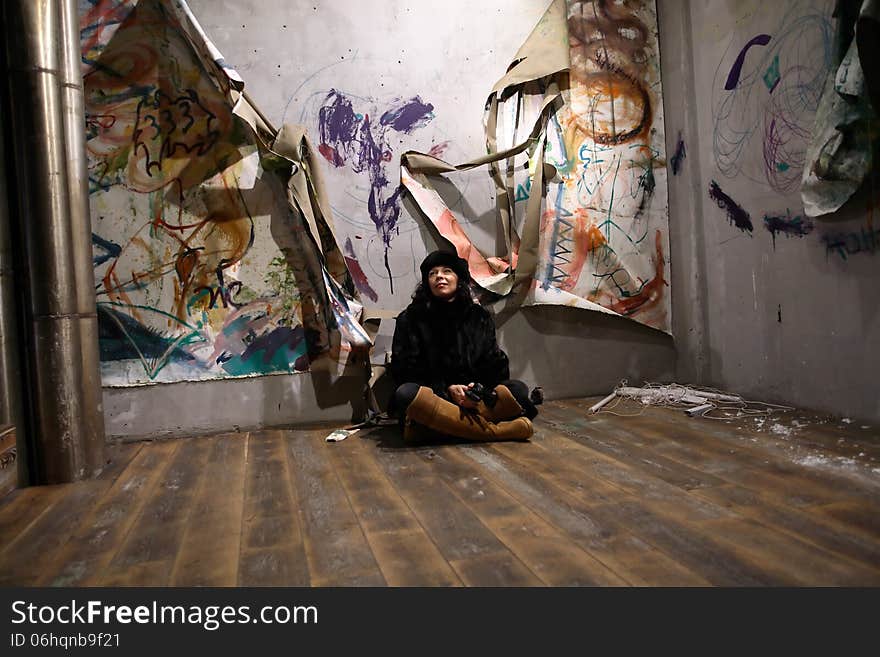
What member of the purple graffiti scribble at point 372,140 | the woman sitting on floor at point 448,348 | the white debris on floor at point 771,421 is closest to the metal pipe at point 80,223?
the purple graffiti scribble at point 372,140

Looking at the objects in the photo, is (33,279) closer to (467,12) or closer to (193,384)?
(193,384)

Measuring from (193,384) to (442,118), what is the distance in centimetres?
191

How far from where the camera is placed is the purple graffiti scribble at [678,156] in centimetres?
373

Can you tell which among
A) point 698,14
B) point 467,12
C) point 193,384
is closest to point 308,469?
point 193,384

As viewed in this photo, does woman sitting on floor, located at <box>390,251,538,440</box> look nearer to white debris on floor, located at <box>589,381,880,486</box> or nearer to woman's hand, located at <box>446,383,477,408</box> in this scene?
woman's hand, located at <box>446,383,477,408</box>

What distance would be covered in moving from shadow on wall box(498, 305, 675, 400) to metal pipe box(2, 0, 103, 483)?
6.96 feet

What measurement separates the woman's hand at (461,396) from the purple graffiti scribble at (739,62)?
7.06 feet

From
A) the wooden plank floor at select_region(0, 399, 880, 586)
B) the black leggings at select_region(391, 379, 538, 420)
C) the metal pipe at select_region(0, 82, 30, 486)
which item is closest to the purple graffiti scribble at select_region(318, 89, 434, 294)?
the black leggings at select_region(391, 379, 538, 420)

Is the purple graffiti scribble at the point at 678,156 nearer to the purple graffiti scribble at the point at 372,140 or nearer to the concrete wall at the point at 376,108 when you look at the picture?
the concrete wall at the point at 376,108

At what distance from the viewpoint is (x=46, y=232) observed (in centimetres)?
242

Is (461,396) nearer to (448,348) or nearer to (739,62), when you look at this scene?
(448,348)

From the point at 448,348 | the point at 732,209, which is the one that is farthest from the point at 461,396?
the point at 732,209

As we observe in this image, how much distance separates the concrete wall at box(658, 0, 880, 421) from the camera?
281 cm
